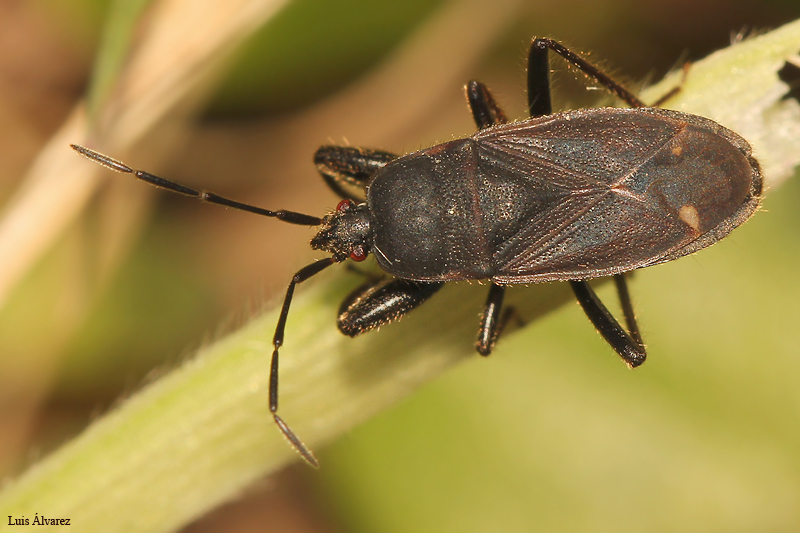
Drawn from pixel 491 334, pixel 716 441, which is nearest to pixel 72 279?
pixel 491 334

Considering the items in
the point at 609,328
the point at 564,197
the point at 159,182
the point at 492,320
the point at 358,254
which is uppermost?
the point at 159,182

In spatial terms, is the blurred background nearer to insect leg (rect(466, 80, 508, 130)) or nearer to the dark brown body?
insect leg (rect(466, 80, 508, 130))

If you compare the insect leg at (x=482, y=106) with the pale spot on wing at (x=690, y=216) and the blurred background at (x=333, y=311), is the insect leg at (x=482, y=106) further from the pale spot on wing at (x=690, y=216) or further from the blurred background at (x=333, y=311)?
the pale spot on wing at (x=690, y=216)

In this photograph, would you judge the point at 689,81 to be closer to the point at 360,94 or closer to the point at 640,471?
the point at 640,471

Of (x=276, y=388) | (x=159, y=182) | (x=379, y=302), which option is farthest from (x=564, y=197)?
(x=159, y=182)

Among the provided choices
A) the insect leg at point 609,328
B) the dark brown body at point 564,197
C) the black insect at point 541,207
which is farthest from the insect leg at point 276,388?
the insect leg at point 609,328

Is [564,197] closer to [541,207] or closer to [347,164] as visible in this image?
[541,207]
